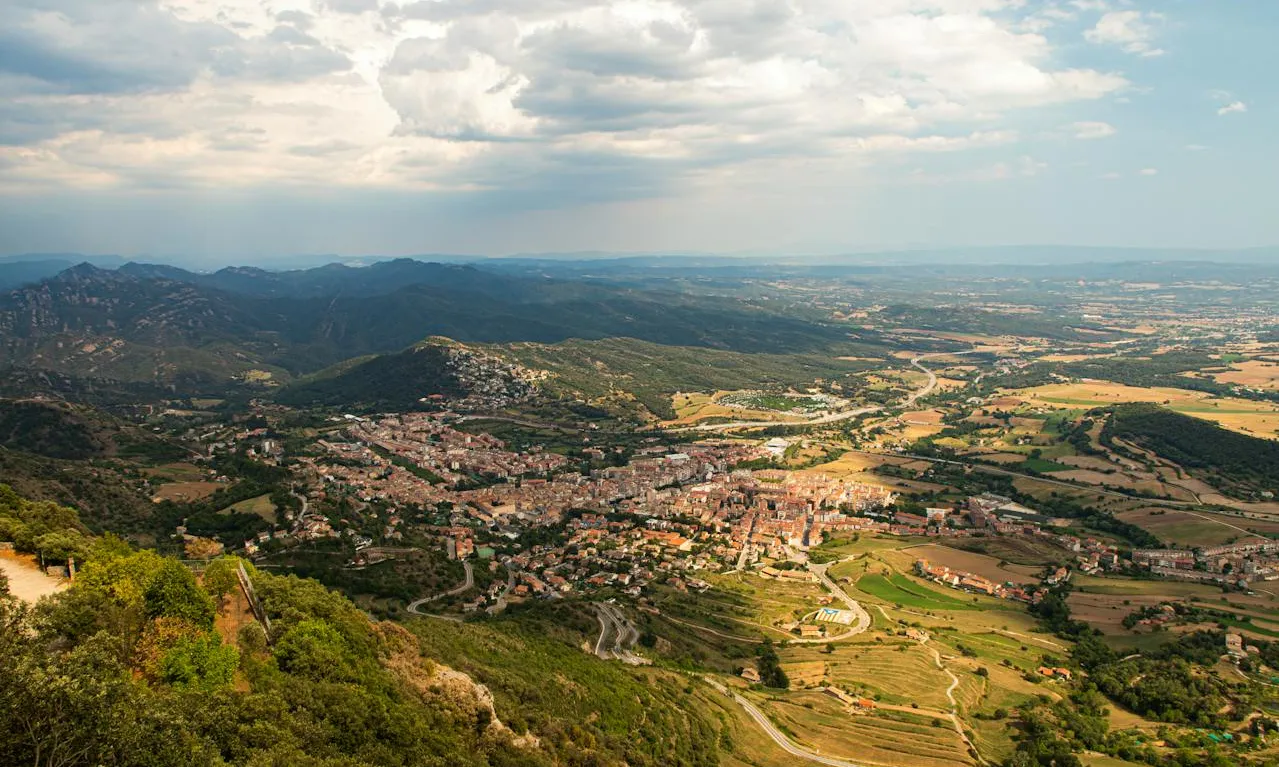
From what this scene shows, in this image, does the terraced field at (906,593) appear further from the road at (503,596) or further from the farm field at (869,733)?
the road at (503,596)

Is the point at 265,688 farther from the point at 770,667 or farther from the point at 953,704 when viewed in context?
the point at 953,704

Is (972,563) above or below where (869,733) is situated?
below

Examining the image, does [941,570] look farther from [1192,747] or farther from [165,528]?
[165,528]

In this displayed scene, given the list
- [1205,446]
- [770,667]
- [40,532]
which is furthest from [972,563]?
[40,532]

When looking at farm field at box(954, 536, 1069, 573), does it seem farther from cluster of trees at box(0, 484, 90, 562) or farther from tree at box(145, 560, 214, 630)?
cluster of trees at box(0, 484, 90, 562)

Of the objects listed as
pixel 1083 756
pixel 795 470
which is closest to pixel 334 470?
pixel 795 470

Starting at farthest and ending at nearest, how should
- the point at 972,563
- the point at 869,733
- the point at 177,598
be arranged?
the point at 972,563, the point at 869,733, the point at 177,598
